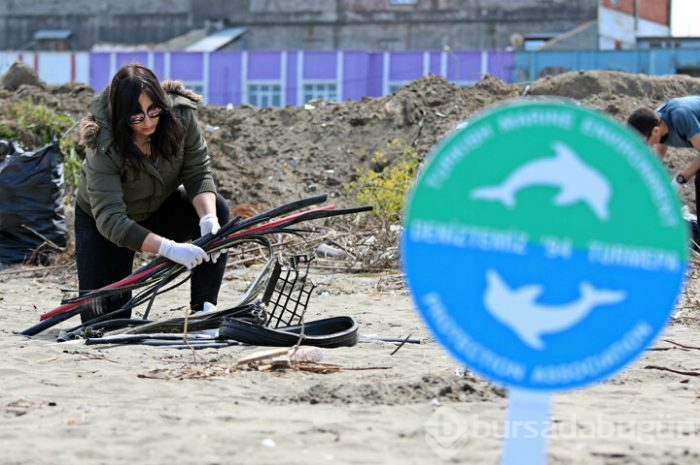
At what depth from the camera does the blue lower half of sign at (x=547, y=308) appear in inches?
79.5

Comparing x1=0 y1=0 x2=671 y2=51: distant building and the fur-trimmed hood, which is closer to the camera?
the fur-trimmed hood

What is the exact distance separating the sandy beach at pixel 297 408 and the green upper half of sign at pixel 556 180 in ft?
2.99

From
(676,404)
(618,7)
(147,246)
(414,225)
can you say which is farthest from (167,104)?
(618,7)

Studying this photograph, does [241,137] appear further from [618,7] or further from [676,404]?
[618,7]

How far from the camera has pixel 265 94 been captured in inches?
1501

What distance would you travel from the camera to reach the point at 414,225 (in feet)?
6.98

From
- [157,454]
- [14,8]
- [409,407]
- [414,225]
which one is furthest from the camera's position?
[14,8]

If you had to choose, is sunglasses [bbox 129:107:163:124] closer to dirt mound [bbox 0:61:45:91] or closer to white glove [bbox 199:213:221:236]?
white glove [bbox 199:213:221:236]

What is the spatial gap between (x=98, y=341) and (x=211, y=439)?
6.75ft

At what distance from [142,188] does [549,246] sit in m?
3.63

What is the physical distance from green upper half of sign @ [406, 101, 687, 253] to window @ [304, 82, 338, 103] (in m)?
34.7

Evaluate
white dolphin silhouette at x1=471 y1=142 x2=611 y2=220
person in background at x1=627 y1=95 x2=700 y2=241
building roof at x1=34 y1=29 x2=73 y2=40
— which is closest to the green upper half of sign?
white dolphin silhouette at x1=471 y1=142 x2=611 y2=220

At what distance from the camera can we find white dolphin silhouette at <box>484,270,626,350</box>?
6.66ft

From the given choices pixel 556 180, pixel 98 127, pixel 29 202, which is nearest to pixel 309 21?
pixel 29 202
